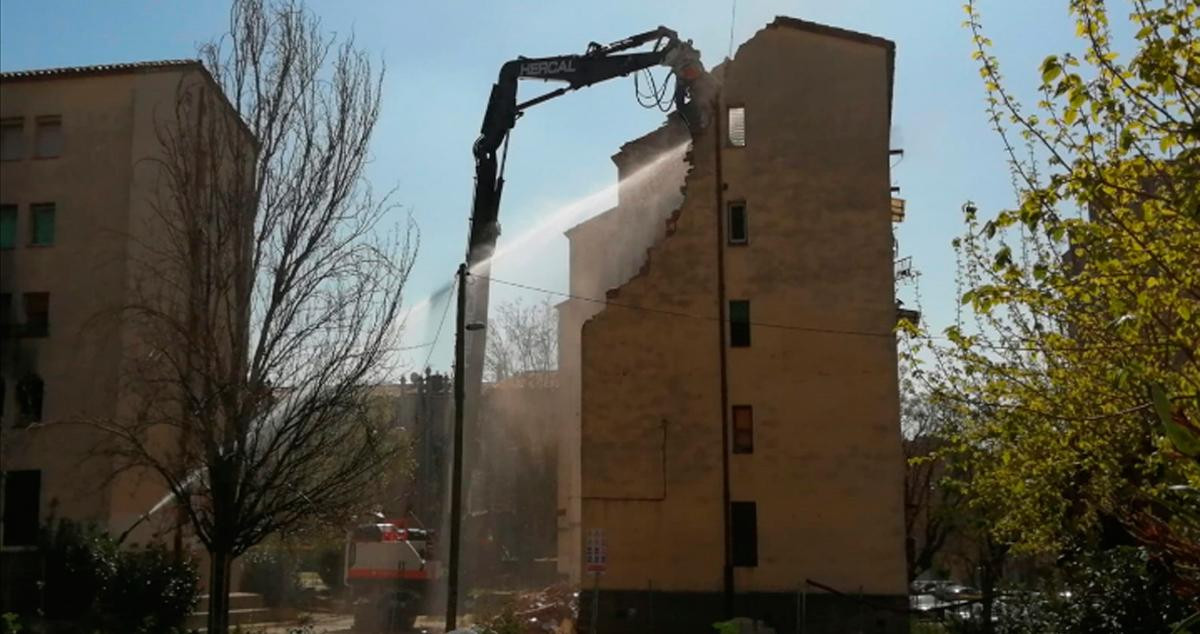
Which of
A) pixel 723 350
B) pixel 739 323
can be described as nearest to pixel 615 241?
pixel 739 323

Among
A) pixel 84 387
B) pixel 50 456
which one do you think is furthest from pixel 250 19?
pixel 50 456

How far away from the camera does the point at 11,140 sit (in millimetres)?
27750

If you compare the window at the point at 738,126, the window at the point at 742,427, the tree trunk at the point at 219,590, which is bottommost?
the tree trunk at the point at 219,590

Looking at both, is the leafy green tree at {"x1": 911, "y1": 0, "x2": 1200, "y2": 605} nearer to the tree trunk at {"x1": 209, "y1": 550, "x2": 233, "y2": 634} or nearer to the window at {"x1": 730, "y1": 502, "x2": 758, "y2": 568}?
the tree trunk at {"x1": 209, "y1": 550, "x2": 233, "y2": 634}

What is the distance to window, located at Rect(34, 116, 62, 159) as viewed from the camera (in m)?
28.3

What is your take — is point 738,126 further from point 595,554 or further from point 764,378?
point 595,554

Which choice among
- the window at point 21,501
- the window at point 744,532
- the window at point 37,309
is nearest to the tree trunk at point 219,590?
the window at point 21,501

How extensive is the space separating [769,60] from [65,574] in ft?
63.3

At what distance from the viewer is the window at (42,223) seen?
28.1 meters

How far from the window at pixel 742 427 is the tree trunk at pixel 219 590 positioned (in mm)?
13949

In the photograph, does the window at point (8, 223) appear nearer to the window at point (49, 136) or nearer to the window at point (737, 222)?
the window at point (49, 136)

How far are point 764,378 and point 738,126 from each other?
6218mm

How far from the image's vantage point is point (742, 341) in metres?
28.5

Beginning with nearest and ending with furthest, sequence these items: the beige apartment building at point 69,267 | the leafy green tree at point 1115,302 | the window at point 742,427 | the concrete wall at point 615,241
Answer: the leafy green tree at point 1115,302, the beige apartment building at point 69,267, the window at point 742,427, the concrete wall at point 615,241
